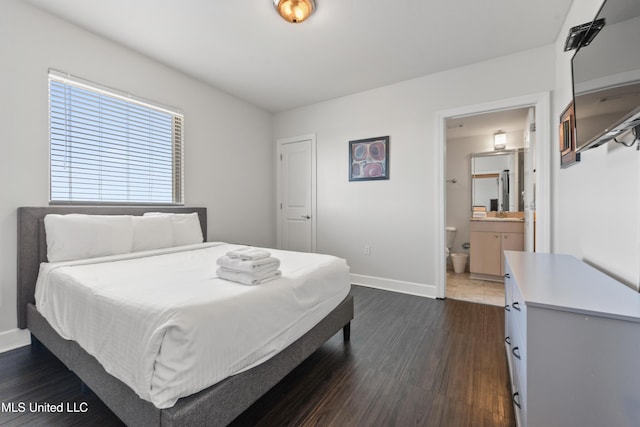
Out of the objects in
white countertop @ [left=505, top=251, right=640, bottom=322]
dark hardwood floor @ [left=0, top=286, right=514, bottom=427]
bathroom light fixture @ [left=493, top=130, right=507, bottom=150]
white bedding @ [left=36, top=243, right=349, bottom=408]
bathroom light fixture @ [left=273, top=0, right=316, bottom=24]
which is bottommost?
dark hardwood floor @ [left=0, top=286, right=514, bottom=427]

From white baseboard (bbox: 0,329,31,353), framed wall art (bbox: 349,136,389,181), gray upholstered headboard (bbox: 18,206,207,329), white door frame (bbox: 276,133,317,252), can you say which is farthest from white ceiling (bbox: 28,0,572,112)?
white baseboard (bbox: 0,329,31,353)

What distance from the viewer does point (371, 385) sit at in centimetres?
162

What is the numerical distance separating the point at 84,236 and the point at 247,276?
1.59m

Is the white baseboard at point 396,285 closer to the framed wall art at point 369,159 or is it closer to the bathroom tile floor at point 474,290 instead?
the bathroom tile floor at point 474,290

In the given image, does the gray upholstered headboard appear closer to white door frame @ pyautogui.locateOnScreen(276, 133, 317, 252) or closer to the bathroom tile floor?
white door frame @ pyautogui.locateOnScreen(276, 133, 317, 252)

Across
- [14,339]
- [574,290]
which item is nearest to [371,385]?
[574,290]

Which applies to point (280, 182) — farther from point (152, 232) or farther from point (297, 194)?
point (152, 232)

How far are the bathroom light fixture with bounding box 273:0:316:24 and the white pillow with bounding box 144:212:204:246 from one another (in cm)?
213

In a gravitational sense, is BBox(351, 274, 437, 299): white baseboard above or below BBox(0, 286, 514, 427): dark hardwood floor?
above

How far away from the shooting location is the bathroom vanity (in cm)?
384

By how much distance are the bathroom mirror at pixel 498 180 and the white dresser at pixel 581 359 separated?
12.7 ft

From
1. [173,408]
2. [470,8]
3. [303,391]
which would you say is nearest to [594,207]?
[470,8]

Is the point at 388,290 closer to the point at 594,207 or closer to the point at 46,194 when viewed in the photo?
the point at 594,207

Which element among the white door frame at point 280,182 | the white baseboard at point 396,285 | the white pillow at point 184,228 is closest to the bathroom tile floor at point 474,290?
the white baseboard at point 396,285
